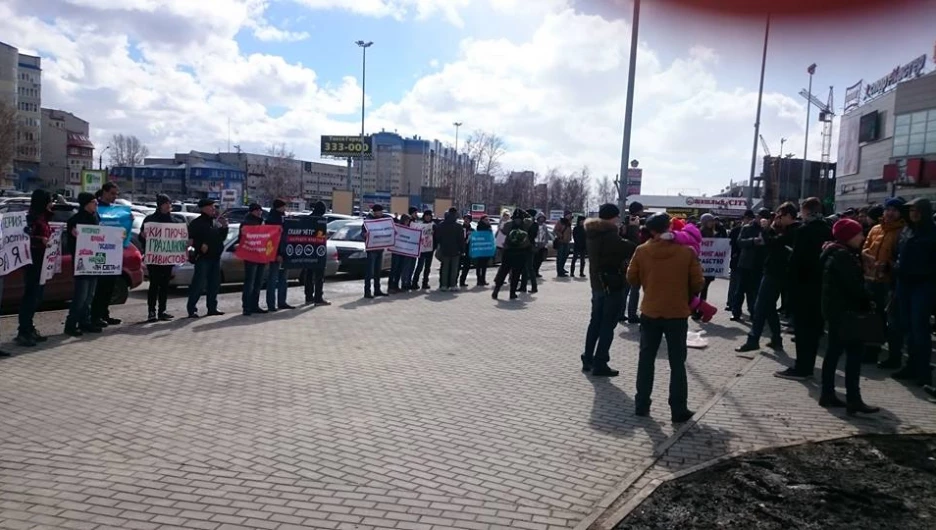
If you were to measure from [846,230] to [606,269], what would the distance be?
7.77ft

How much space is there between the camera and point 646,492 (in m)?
4.55

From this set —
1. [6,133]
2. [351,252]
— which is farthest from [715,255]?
[6,133]

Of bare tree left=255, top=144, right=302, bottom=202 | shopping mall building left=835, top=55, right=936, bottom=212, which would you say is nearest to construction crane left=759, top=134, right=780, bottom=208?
shopping mall building left=835, top=55, right=936, bottom=212

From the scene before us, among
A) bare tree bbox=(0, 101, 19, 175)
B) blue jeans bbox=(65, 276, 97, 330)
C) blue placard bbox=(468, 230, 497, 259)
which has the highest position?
bare tree bbox=(0, 101, 19, 175)

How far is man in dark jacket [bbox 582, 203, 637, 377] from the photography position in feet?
25.2

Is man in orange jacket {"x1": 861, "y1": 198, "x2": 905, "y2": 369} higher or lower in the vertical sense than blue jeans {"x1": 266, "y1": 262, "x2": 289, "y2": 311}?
higher

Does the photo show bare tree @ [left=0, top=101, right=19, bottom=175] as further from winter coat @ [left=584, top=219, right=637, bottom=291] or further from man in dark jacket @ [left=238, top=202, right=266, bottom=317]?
winter coat @ [left=584, top=219, right=637, bottom=291]

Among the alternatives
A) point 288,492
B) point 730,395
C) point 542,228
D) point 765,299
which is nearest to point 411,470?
point 288,492

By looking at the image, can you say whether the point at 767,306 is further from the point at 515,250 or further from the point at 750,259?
the point at 515,250

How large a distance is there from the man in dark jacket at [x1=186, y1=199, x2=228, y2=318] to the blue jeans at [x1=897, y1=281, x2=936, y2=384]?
9.66 m

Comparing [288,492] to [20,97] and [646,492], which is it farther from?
[20,97]

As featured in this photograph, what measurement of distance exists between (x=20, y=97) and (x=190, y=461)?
432ft

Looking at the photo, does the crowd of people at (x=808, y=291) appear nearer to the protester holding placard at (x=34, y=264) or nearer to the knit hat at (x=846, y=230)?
the knit hat at (x=846, y=230)

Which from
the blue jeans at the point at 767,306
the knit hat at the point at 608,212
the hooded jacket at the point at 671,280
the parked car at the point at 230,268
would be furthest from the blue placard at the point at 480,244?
the hooded jacket at the point at 671,280
